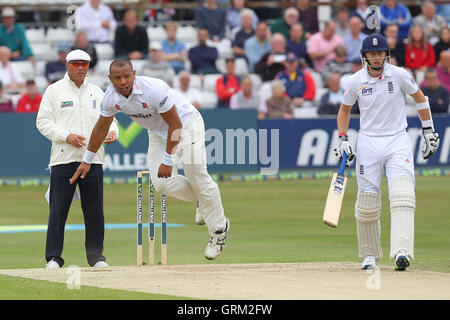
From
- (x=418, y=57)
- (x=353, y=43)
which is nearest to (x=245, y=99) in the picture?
(x=353, y=43)

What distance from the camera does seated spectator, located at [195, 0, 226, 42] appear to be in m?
23.5

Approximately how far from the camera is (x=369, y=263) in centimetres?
998

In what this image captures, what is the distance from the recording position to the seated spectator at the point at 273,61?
74.5 ft

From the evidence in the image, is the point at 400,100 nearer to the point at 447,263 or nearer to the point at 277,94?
the point at 447,263

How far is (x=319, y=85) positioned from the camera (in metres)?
23.2

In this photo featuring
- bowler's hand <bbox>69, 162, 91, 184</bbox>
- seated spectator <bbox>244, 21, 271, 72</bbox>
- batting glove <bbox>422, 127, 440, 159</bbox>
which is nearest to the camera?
batting glove <bbox>422, 127, 440, 159</bbox>

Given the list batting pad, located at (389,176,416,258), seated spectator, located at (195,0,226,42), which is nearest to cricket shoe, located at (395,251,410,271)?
batting pad, located at (389,176,416,258)

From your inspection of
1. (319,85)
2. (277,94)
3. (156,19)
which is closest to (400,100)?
(277,94)

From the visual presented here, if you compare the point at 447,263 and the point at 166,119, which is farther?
the point at 447,263

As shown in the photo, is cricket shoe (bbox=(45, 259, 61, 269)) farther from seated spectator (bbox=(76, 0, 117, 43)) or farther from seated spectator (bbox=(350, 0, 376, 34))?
seated spectator (bbox=(350, 0, 376, 34))

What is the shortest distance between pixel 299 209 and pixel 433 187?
4216 millimetres

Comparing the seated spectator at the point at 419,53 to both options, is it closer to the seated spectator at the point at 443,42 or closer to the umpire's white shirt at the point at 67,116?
the seated spectator at the point at 443,42

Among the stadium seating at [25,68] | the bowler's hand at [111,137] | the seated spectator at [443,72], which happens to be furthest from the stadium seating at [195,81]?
the bowler's hand at [111,137]

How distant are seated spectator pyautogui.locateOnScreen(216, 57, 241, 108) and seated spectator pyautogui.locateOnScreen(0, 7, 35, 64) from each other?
4088 millimetres
